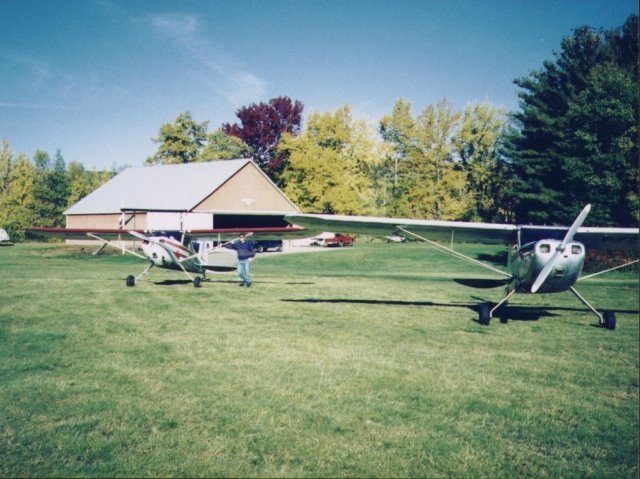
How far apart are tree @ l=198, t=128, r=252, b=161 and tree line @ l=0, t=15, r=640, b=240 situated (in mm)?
195

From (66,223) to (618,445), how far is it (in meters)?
47.8

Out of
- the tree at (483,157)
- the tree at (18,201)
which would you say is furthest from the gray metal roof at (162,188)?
the tree at (483,157)

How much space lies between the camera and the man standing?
16375mm

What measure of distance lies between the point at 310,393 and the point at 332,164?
3818 centimetres

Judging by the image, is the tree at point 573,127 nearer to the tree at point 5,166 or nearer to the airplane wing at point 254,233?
the airplane wing at point 254,233

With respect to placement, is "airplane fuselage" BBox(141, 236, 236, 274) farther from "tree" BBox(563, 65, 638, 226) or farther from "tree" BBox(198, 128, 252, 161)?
"tree" BBox(198, 128, 252, 161)

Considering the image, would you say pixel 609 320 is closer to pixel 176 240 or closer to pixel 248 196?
pixel 176 240

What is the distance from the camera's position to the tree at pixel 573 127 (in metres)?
21.9

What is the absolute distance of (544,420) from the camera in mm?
4535

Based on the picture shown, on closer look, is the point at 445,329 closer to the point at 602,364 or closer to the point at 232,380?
the point at 602,364

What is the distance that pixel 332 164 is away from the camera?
42219 millimetres

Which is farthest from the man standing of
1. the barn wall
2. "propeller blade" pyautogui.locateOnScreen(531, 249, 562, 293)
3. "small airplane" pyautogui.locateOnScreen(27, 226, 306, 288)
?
the barn wall

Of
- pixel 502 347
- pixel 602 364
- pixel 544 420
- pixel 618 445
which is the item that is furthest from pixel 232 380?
pixel 602 364

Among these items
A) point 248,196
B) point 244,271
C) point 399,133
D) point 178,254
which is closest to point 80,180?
point 248,196
